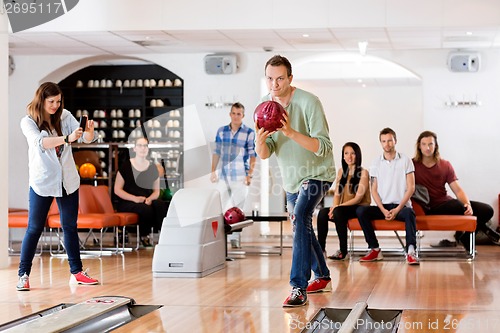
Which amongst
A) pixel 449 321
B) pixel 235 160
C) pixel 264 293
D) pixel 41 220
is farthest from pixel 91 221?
pixel 449 321

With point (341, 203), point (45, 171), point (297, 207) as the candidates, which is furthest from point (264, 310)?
point (341, 203)

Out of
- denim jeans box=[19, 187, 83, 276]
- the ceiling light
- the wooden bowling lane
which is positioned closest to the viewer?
the wooden bowling lane

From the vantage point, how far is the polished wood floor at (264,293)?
447 centimetres

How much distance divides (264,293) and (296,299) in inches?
30.4

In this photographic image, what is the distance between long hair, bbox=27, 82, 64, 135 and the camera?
583cm

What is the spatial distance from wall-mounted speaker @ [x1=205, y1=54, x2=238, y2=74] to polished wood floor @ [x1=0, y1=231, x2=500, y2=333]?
137 inches

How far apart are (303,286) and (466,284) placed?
1748mm

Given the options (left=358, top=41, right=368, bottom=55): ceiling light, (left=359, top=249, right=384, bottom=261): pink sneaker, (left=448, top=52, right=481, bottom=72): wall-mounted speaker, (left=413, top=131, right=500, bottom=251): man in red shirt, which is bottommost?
(left=359, top=249, right=384, bottom=261): pink sneaker

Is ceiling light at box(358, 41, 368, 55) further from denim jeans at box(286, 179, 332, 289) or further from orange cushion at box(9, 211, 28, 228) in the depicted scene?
denim jeans at box(286, 179, 332, 289)

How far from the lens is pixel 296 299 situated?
16.2 ft

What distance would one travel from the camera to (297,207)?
498cm

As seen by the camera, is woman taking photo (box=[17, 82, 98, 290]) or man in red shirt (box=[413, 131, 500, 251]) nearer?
woman taking photo (box=[17, 82, 98, 290])

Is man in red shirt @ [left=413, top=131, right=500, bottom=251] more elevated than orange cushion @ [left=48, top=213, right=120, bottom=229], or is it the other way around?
man in red shirt @ [left=413, top=131, right=500, bottom=251]

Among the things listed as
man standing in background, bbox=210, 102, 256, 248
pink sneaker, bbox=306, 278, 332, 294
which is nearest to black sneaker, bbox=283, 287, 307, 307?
pink sneaker, bbox=306, 278, 332, 294
